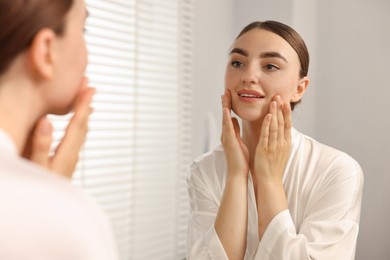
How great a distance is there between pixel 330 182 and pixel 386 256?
137cm

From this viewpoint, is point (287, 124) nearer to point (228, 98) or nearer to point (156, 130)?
point (228, 98)

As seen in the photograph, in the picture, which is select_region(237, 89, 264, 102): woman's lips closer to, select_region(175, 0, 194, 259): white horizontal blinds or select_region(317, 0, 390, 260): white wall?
select_region(175, 0, 194, 259): white horizontal blinds

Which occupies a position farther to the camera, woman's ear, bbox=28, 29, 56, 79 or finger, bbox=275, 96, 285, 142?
finger, bbox=275, 96, 285, 142

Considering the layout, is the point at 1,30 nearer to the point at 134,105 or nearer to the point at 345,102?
the point at 134,105

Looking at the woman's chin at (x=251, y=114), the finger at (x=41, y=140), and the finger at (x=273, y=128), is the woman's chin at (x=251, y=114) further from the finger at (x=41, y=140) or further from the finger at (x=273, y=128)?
the finger at (x=41, y=140)

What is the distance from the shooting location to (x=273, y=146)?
48.9 inches

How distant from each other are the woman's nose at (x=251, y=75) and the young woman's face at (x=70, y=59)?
2.25 ft

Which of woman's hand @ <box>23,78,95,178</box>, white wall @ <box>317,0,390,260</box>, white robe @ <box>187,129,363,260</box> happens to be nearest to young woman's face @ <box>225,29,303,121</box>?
white robe @ <box>187,129,363,260</box>

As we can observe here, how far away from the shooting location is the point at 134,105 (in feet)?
6.48

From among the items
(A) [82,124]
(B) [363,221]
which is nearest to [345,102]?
Answer: (B) [363,221]

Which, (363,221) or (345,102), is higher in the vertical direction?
(345,102)

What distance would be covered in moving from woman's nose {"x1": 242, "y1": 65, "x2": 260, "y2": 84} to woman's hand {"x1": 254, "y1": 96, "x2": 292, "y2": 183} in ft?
0.24

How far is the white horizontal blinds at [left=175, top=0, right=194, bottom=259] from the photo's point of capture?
2.24 meters

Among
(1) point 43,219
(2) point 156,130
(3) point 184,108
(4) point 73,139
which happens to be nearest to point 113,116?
(2) point 156,130
